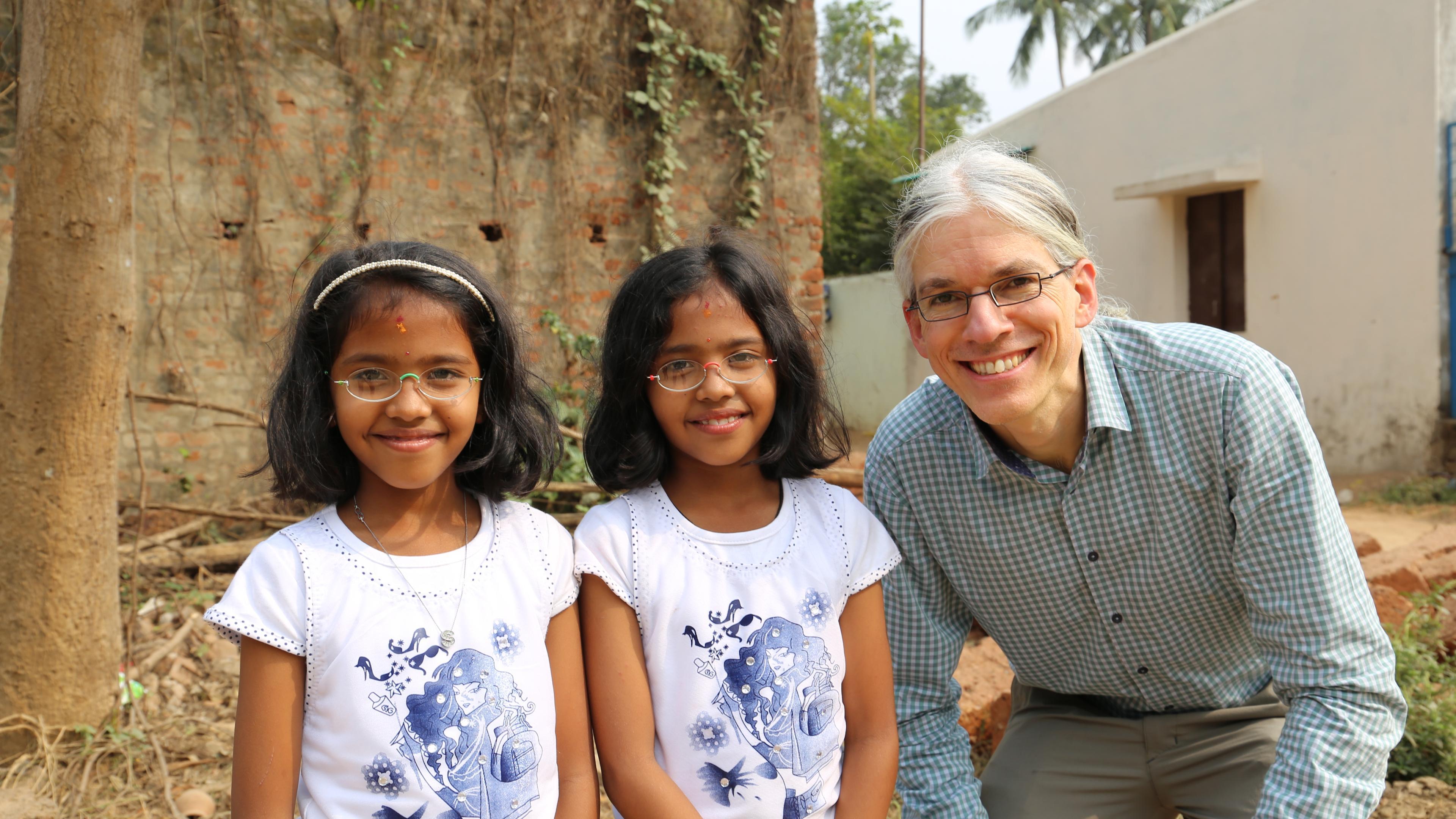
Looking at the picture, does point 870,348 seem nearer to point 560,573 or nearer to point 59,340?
point 59,340

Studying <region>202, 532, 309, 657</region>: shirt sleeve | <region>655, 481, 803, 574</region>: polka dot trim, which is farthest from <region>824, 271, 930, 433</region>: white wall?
<region>202, 532, 309, 657</region>: shirt sleeve

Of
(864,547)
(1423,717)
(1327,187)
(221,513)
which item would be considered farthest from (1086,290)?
(1327,187)

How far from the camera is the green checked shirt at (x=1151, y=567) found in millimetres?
1889

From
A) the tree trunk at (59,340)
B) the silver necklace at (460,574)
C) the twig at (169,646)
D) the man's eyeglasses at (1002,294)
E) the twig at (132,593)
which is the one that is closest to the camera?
the silver necklace at (460,574)

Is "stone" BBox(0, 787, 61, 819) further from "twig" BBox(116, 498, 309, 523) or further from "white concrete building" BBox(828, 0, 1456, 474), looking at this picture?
"white concrete building" BBox(828, 0, 1456, 474)

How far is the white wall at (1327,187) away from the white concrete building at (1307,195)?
16 millimetres

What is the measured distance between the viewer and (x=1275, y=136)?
1012 cm

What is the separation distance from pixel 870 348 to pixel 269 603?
14.0 meters

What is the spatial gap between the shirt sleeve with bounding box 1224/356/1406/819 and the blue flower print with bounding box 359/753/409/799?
5.21ft

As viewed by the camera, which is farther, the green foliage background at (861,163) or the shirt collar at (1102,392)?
Answer: the green foliage background at (861,163)

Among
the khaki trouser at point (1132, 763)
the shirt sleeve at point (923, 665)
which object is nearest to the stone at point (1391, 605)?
the khaki trouser at point (1132, 763)

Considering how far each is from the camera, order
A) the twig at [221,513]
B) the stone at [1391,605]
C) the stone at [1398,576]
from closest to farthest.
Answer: the stone at [1391,605] < the stone at [1398,576] < the twig at [221,513]

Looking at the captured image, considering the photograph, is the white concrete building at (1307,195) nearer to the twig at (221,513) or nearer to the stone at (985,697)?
the stone at (985,697)

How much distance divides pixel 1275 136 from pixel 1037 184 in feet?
32.0
